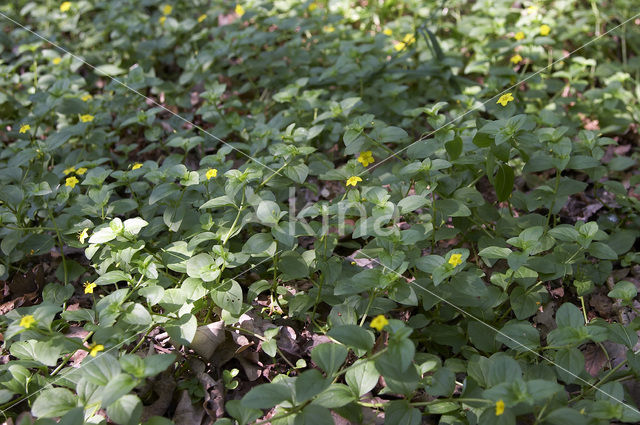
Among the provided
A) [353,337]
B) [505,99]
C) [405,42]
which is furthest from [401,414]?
[405,42]

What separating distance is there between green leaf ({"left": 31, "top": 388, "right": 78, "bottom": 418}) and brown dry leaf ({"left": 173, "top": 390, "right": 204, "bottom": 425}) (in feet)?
1.28

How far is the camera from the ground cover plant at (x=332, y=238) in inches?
71.7

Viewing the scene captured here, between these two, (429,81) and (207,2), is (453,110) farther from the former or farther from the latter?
(207,2)

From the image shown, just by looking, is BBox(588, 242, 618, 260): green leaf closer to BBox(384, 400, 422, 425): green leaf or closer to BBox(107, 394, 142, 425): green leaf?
BBox(384, 400, 422, 425): green leaf

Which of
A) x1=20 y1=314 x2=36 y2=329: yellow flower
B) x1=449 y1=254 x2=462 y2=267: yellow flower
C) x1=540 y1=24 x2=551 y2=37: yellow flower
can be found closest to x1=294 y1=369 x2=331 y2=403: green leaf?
x1=449 y1=254 x2=462 y2=267: yellow flower

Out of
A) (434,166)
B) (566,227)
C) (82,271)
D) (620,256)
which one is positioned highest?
(434,166)

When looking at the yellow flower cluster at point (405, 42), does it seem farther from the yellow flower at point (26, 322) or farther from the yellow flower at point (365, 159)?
the yellow flower at point (26, 322)

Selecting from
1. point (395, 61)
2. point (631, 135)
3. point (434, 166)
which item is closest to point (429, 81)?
point (395, 61)

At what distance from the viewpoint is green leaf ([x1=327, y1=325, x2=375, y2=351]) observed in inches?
70.6

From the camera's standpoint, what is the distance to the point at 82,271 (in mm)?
2602

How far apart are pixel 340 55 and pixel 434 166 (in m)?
1.66

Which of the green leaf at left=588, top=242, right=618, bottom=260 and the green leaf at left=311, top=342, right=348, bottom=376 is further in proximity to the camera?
the green leaf at left=588, top=242, right=618, bottom=260

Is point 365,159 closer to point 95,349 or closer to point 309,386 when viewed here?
point 309,386

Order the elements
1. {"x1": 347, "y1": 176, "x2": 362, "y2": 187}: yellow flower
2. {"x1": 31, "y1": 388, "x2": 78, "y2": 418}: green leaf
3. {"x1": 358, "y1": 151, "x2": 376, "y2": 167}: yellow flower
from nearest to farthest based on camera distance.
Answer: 1. {"x1": 31, "y1": 388, "x2": 78, "y2": 418}: green leaf
2. {"x1": 347, "y1": 176, "x2": 362, "y2": 187}: yellow flower
3. {"x1": 358, "y1": 151, "x2": 376, "y2": 167}: yellow flower
